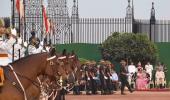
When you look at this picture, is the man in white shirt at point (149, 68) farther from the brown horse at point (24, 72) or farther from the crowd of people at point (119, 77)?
the brown horse at point (24, 72)

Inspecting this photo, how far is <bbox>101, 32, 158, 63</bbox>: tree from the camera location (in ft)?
132

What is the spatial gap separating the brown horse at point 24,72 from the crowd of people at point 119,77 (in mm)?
16582

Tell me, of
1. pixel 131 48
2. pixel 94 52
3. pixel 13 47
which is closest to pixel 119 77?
pixel 131 48

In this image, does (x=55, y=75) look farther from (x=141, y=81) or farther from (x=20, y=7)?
(x=141, y=81)

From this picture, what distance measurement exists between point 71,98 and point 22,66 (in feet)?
55.4

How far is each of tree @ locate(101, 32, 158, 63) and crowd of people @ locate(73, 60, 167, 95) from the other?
67 centimetres

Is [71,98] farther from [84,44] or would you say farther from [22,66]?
[22,66]

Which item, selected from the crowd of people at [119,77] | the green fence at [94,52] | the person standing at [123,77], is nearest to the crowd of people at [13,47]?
the crowd of people at [119,77]

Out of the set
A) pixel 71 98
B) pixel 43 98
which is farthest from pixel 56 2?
pixel 43 98

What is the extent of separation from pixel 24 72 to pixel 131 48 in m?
27.5

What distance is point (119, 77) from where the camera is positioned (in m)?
35.2

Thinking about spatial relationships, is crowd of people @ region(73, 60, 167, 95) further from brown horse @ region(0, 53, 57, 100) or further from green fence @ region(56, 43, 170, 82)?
brown horse @ region(0, 53, 57, 100)

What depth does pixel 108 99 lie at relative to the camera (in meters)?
29.1

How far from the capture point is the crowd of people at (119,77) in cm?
3384
